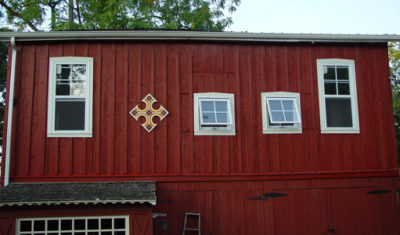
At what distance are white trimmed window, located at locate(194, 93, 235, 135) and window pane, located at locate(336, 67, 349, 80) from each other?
2698mm

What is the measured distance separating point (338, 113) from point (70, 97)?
19.9 feet

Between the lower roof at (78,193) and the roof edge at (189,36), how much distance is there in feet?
10.3

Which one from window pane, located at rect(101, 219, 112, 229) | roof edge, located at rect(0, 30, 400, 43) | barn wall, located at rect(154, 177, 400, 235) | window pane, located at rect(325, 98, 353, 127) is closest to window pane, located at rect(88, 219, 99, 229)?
window pane, located at rect(101, 219, 112, 229)

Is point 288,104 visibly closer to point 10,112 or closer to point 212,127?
point 212,127

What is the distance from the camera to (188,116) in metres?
8.73

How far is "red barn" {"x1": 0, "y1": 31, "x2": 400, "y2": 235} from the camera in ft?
27.5

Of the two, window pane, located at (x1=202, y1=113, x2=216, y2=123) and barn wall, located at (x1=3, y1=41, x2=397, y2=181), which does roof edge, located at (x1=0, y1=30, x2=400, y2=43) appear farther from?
window pane, located at (x1=202, y1=113, x2=216, y2=123)

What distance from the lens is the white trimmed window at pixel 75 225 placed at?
7309 mm

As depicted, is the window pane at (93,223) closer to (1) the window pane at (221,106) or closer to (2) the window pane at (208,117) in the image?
(2) the window pane at (208,117)

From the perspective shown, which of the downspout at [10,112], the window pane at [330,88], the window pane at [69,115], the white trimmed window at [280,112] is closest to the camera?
the downspout at [10,112]

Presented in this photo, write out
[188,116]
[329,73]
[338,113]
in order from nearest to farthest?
[188,116], [338,113], [329,73]

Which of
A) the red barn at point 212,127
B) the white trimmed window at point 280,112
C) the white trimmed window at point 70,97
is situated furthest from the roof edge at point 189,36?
the white trimmed window at point 280,112

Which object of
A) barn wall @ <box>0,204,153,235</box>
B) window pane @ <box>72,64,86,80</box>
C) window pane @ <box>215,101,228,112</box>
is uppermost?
window pane @ <box>72,64,86,80</box>

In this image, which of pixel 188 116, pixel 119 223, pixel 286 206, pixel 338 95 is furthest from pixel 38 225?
pixel 338 95
